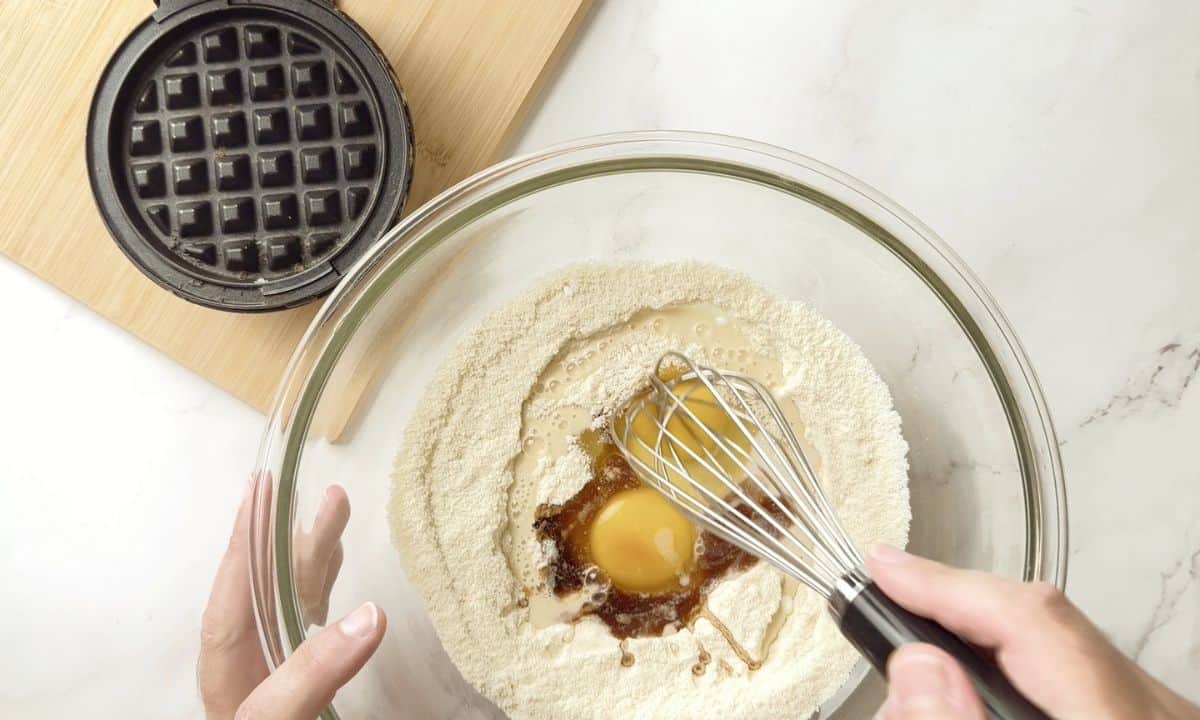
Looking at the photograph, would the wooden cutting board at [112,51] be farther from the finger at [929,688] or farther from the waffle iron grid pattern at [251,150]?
the finger at [929,688]

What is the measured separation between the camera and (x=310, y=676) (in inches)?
33.7

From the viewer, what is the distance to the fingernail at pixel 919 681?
61 centimetres

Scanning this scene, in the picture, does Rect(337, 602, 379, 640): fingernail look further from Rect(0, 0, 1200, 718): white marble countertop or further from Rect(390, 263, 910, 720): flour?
Rect(0, 0, 1200, 718): white marble countertop

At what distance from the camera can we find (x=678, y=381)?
107 cm

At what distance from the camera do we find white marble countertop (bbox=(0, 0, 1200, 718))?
42.1 inches

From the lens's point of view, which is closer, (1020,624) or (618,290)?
(1020,624)

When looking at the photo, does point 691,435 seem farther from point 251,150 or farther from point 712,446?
point 251,150

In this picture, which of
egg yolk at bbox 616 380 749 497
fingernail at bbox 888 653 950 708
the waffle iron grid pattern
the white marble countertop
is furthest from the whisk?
the waffle iron grid pattern

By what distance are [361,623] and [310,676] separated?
7 centimetres

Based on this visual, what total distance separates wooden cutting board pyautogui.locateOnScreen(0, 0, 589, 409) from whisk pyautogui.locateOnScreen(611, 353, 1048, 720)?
0.38 metres

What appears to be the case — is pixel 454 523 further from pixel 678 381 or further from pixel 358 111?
pixel 358 111

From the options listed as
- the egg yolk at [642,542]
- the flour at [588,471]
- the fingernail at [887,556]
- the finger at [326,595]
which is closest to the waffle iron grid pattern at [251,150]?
the flour at [588,471]

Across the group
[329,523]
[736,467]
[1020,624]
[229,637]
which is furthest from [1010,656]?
[229,637]

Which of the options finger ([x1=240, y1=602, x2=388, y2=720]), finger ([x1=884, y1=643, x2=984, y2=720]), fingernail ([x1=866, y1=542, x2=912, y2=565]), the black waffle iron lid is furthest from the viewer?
the black waffle iron lid
